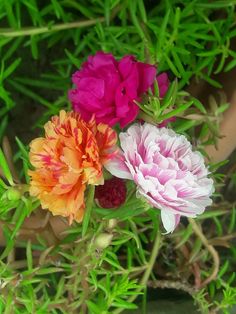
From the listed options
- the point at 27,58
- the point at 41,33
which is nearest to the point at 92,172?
the point at 41,33

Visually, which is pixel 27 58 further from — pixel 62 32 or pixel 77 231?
pixel 77 231

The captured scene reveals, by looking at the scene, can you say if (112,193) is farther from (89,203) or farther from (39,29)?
(39,29)

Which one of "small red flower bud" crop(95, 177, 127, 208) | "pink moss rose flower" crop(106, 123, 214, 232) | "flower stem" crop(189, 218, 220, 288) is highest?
"pink moss rose flower" crop(106, 123, 214, 232)

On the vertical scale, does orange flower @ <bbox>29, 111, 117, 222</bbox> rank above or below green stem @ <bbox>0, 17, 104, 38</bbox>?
below

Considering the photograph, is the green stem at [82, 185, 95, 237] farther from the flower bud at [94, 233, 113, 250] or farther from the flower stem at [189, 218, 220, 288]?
the flower stem at [189, 218, 220, 288]

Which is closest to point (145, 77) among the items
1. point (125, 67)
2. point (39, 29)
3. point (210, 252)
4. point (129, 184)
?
point (125, 67)

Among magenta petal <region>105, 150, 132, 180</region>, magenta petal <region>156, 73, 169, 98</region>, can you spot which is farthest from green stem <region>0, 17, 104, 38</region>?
magenta petal <region>105, 150, 132, 180</region>

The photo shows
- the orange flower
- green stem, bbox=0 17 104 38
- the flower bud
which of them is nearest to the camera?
the orange flower
